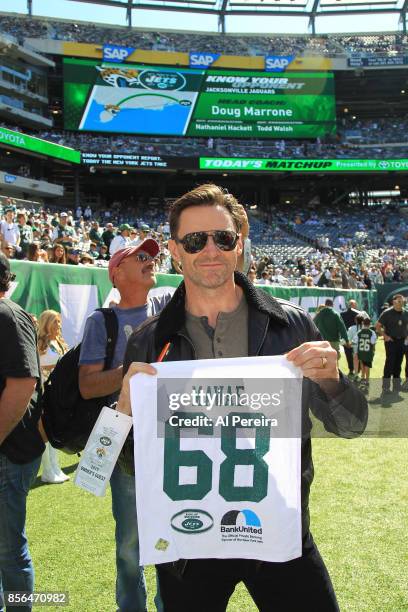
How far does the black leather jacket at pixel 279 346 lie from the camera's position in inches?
79.0

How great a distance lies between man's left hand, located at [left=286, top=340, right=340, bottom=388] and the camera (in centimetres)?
189

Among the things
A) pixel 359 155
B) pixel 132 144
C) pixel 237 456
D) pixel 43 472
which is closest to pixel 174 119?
pixel 132 144

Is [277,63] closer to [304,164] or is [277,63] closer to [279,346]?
Result: [304,164]

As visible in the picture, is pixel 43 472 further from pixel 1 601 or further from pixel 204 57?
pixel 204 57

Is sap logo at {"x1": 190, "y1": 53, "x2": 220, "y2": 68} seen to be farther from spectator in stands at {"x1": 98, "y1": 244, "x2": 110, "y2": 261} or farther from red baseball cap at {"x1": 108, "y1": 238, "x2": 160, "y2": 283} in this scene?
red baseball cap at {"x1": 108, "y1": 238, "x2": 160, "y2": 283}

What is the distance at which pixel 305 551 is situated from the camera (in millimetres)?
1969

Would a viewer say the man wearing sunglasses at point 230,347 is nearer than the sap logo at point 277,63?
Yes

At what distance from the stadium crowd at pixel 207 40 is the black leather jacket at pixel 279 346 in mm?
49259

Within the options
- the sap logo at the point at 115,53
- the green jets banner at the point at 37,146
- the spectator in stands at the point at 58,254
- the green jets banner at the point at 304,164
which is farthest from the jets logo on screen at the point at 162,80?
the spectator in stands at the point at 58,254

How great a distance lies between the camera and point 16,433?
8.71 ft

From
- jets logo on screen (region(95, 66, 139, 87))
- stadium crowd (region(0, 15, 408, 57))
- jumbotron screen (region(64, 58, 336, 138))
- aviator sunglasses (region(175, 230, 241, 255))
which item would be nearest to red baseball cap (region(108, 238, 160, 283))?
aviator sunglasses (region(175, 230, 241, 255))

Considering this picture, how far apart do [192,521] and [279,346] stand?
699 millimetres

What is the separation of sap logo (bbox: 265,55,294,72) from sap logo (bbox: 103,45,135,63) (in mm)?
11749

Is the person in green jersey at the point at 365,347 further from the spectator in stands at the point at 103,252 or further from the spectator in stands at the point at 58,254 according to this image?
the spectator in stands at the point at 103,252
